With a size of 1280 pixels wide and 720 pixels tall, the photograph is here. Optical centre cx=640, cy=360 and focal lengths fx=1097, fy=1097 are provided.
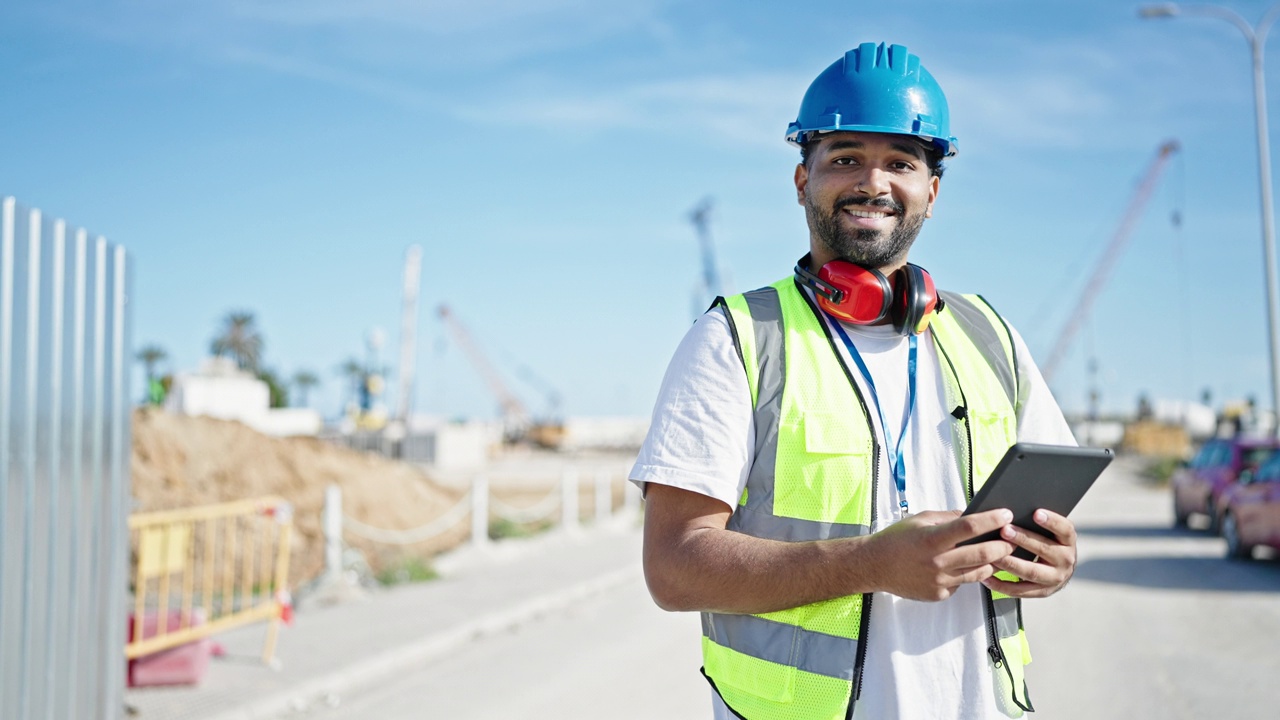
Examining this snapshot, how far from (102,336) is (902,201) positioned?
9.95ft

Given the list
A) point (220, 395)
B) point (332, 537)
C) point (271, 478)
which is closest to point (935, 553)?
point (332, 537)

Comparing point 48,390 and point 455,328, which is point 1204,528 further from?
point 455,328

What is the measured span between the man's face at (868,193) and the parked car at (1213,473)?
51.9 feet

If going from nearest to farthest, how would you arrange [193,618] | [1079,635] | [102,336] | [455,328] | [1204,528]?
[102,336]
[193,618]
[1079,635]
[1204,528]
[455,328]

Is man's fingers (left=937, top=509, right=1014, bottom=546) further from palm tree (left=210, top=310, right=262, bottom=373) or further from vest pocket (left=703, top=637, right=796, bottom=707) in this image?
palm tree (left=210, top=310, right=262, bottom=373)

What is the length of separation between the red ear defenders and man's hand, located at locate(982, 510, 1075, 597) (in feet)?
1.59

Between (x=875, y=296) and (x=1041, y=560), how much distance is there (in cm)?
58

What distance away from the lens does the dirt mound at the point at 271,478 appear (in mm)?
16641

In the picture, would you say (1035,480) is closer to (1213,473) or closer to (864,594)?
(864,594)

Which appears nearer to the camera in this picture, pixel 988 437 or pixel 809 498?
pixel 809 498

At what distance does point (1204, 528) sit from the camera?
792 inches

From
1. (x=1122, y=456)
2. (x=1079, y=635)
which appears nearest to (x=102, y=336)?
(x=1079, y=635)

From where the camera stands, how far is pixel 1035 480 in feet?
6.01

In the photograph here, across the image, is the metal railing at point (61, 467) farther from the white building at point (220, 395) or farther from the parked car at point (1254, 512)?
the white building at point (220, 395)
